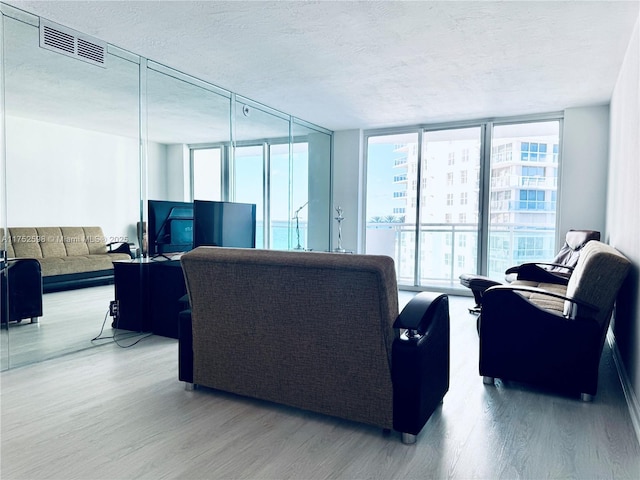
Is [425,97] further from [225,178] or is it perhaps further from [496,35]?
[225,178]

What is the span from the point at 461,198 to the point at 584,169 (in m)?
1.56

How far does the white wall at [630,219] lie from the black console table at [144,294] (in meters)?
3.27

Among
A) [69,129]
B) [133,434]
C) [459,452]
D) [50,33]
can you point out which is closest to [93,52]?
[50,33]

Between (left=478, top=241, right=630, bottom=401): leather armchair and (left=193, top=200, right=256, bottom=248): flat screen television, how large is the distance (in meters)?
2.12

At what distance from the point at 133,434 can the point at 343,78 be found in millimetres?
3558

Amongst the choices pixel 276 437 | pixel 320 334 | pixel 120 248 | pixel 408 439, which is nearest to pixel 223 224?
pixel 120 248

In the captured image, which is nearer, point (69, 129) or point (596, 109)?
point (69, 129)

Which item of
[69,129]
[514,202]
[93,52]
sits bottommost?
[514,202]

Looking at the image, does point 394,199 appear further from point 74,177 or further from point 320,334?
point 320,334

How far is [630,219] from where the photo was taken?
2.70m

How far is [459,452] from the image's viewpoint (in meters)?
1.83

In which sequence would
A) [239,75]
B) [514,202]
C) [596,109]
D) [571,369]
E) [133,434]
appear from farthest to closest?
[514,202], [596,109], [239,75], [571,369], [133,434]

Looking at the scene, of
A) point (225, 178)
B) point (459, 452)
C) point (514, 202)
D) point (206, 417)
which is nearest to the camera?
point (459, 452)

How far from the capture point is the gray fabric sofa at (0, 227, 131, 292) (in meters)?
2.99
